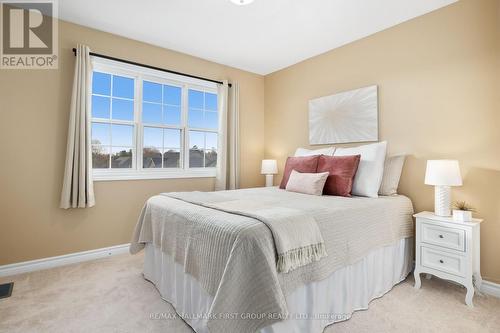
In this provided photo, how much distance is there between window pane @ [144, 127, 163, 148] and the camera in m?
3.47

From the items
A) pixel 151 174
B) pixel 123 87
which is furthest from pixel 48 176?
pixel 123 87

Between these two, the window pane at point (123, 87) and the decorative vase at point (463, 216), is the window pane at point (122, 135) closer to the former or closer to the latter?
the window pane at point (123, 87)

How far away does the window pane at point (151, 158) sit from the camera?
11.3 ft

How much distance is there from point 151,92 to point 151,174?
1105mm

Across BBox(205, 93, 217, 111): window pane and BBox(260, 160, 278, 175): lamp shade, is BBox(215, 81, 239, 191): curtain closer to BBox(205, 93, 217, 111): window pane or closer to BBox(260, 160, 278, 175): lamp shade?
BBox(205, 93, 217, 111): window pane

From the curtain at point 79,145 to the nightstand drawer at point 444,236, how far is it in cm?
336

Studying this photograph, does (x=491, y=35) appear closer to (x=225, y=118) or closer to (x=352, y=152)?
(x=352, y=152)

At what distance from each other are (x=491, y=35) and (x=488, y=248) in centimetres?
185

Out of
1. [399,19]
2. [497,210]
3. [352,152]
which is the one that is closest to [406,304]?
[497,210]

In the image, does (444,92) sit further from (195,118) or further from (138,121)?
(138,121)

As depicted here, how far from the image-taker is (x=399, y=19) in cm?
275

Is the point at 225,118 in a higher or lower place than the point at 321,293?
higher

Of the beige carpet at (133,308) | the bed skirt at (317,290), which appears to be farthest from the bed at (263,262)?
the beige carpet at (133,308)

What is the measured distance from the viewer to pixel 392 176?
2.70 m
